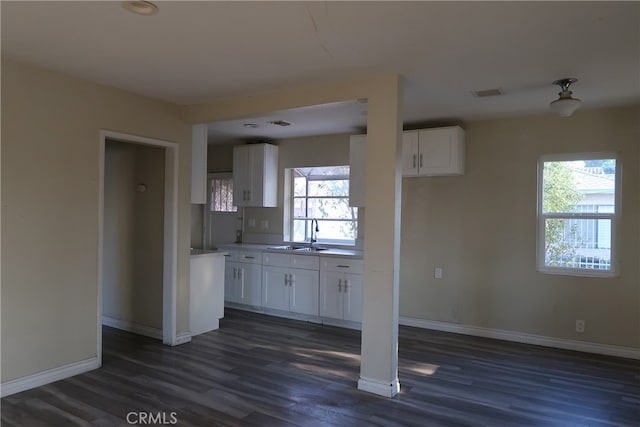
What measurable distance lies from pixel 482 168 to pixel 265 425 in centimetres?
348

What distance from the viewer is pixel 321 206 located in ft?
19.5

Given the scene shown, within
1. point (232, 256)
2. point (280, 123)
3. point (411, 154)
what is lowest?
point (232, 256)

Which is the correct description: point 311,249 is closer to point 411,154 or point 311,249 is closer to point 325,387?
point 411,154

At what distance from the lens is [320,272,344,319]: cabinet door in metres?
4.98

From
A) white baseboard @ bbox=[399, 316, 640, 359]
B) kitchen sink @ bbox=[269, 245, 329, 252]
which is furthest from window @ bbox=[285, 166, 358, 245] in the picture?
white baseboard @ bbox=[399, 316, 640, 359]

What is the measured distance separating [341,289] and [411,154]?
1.73 metres

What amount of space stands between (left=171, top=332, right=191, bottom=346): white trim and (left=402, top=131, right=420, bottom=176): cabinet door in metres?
2.87

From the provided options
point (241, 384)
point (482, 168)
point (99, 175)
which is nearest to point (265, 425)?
point (241, 384)

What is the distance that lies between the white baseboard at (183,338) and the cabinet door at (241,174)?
219cm

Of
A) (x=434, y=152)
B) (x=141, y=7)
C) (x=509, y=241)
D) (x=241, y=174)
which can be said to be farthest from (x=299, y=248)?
(x=141, y=7)

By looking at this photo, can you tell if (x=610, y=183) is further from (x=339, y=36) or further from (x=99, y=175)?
(x=99, y=175)

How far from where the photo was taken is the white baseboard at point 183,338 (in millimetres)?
4270

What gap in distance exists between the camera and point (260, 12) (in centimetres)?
225

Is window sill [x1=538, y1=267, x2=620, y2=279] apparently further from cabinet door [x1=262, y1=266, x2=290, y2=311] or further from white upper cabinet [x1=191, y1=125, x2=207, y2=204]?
white upper cabinet [x1=191, y1=125, x2=207, y2=204]
